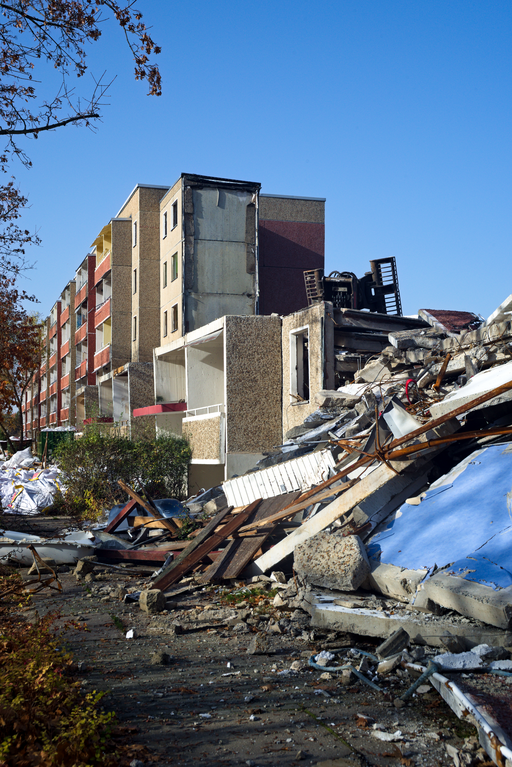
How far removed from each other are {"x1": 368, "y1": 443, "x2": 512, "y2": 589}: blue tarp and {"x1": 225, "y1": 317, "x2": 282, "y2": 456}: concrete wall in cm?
955

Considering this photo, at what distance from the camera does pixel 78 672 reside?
17.1ft

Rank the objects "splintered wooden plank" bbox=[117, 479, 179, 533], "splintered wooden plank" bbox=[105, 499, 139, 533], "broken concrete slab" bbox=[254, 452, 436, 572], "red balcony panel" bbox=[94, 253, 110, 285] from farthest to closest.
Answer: "red balcony panel" bbox=[94, 253, 110, 285]
"splintered wooden plank" bbox=[105, 499, 139, 533]
"splintered wooden plank" bbox=[117, 479, 179, 533]
"broken concrete slab" bbox=[254, 452, 436, 572]

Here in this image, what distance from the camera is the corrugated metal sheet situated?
390 inches

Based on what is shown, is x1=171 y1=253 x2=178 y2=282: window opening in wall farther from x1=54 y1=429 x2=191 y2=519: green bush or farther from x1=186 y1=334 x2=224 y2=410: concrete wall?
x1=54 y1=429 x2=191 y2=519: green bush

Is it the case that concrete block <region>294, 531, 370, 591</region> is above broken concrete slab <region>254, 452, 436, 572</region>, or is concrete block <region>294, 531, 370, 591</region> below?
below

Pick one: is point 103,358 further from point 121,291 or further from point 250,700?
point 250,700

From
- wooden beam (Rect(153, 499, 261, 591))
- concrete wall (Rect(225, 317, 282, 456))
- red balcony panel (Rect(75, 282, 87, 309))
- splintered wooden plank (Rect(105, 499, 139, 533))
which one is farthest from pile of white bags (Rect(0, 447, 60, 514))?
red balcony panel (Rect(75, 282, 87, 309))

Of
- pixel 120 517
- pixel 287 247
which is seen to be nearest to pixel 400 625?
pixel 120 517

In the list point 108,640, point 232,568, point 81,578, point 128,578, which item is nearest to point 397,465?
point 232,568

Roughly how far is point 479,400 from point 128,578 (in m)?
5.98

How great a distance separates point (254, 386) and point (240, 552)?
27.1 ft

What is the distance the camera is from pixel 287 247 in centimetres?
2992

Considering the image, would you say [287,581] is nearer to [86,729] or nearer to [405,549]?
[405,549]

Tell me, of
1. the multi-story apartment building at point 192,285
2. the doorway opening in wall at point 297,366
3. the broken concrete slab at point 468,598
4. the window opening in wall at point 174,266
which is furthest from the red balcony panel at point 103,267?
the broken concrete slab at point 468,598
